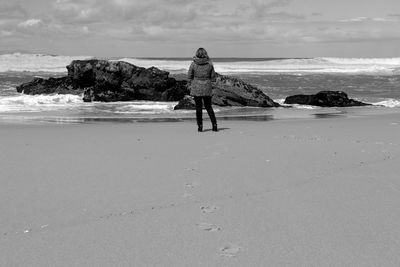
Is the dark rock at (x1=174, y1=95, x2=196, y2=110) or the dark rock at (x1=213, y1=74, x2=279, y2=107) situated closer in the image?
the dark rock at (x1=174, y1=95, x2=196, y2=110)

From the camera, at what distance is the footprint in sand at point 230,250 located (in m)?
3.34

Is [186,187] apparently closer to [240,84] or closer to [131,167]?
[131,167]

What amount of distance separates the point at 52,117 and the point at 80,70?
1191 centimetres

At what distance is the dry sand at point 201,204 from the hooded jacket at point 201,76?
3099 mm

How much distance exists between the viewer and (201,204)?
4.50m

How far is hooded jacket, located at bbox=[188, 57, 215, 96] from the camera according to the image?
35.3 feet

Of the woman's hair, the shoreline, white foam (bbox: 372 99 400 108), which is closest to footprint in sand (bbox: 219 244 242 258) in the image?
the woman's hair

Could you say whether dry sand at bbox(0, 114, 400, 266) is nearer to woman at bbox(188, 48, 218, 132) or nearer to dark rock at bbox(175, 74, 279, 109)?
woman at bbox(188, 48, 218, 132)

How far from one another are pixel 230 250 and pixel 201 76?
299 inches

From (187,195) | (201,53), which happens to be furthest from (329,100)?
(187,195)

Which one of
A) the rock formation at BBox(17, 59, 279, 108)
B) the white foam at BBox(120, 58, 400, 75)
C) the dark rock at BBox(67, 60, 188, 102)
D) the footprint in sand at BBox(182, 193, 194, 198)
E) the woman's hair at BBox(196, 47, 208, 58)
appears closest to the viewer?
the footprint in sand at BBox(182, 193, 194, 198)

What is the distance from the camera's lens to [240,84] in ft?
65.7

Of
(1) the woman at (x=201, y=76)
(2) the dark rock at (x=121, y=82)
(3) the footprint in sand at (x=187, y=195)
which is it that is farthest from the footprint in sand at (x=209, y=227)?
(2) the dark rock at (x=121, y=82)

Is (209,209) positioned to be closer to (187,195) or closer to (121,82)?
(187,195)
